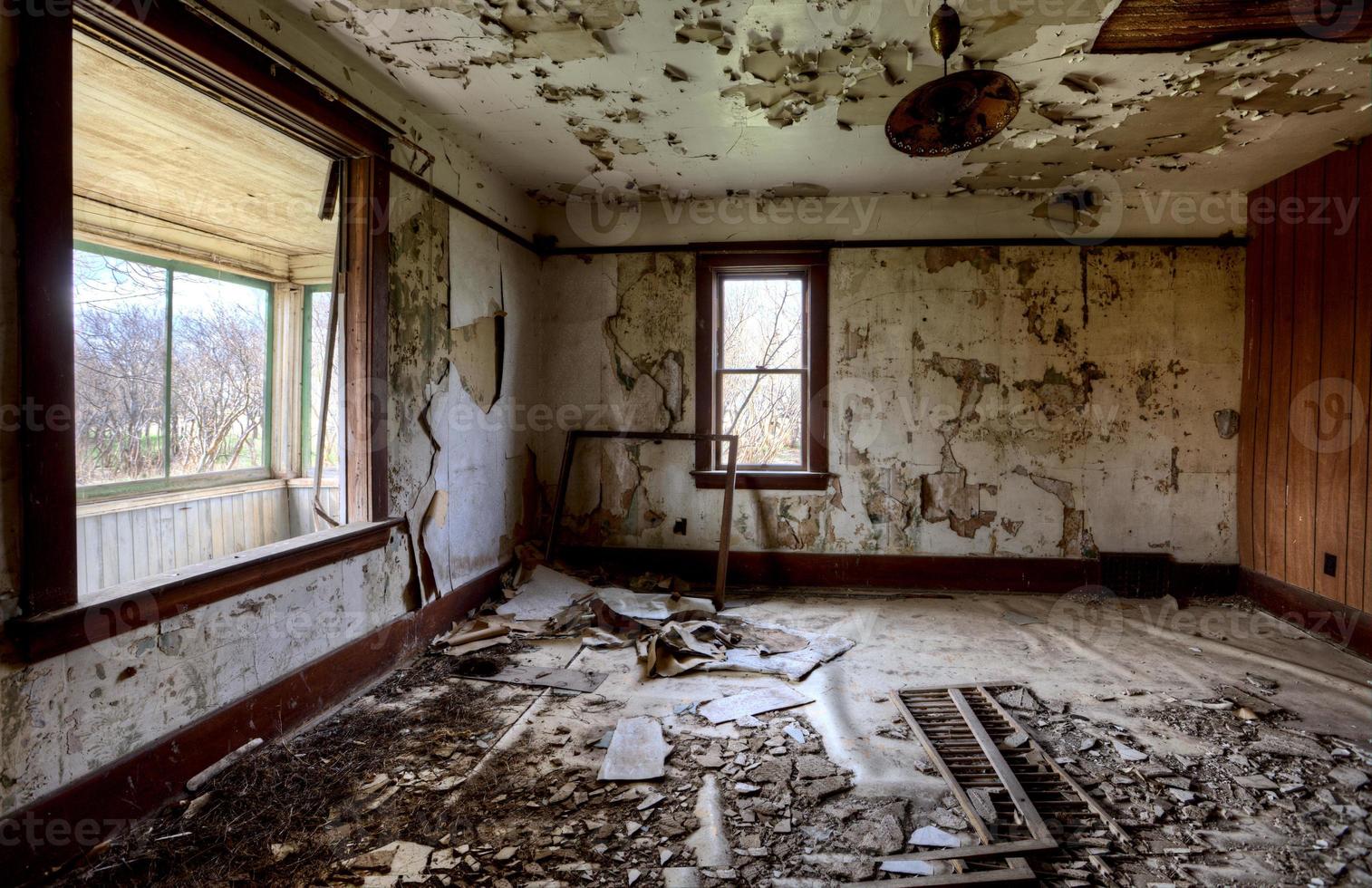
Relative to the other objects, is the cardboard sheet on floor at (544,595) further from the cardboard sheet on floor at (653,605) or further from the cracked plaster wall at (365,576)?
the cracked plaster wall at (365,576)

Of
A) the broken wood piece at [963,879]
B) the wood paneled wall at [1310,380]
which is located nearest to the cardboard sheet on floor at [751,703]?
the broken wood piece at [963,879]

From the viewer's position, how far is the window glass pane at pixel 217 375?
14.6ft

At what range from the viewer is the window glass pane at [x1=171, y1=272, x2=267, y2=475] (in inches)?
175

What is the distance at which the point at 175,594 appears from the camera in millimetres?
1982

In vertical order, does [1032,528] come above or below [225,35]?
below

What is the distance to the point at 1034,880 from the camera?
1628 mm

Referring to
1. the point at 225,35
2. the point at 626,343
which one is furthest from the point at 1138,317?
the point at 225,35

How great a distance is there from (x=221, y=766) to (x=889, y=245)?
14.7 feet

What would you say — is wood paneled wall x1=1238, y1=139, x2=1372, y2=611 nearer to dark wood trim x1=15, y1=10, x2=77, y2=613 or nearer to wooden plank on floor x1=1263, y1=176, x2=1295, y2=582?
wooden plank on floor x1=1263, y1=176, x2=1295, y2=582

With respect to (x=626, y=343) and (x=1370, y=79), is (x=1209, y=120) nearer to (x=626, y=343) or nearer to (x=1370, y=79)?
(x=1370, y=79)

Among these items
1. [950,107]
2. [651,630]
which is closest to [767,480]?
[651,630]

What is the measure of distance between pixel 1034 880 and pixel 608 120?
137 inches

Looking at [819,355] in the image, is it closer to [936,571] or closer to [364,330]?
[936,571]

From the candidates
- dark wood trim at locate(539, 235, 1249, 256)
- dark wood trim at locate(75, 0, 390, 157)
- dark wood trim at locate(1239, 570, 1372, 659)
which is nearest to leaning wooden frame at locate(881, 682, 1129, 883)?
dark wood trim at locate(1239, 570, 1372, 659)
